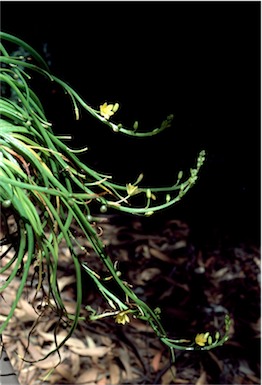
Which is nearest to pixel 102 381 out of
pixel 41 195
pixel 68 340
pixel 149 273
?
pixel 68 340

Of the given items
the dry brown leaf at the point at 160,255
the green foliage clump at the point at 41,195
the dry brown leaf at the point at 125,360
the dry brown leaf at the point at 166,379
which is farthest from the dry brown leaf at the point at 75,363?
the green foliage clump at the point at 41,195

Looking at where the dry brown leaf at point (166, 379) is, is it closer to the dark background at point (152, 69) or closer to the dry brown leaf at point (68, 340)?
the dry brown leaf at point (68, 340)

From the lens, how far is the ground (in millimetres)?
1573

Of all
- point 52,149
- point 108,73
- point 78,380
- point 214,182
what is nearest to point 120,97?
point 108,73

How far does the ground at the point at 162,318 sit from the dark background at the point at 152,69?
264 mm

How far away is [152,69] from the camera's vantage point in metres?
2.06

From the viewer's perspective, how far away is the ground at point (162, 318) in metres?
1.57

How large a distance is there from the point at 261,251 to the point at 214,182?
332mm

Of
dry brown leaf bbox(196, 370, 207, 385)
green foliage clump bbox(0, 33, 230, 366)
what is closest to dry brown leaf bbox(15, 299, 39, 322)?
dry brown leaf bbox(196, 370, 207, 385)

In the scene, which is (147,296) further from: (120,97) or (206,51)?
(206,51)

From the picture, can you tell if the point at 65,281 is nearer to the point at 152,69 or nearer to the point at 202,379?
the point at 202,379

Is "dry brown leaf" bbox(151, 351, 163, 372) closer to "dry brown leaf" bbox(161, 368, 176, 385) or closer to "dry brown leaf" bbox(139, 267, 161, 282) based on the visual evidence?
"dry brown leaf" bbox(161, 368, 176, 385)

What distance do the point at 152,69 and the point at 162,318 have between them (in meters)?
0.88

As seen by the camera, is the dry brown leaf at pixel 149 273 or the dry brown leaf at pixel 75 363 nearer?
the dry brown leaf at pixel 75 363
